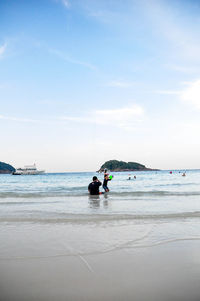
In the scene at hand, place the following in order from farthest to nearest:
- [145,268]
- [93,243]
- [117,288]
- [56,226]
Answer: [56,226] < [93,243] < [145,268] < [117,288]

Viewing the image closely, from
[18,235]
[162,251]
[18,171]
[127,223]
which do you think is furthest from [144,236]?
[18,171]

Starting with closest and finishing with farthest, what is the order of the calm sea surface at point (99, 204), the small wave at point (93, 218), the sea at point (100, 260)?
the sea at point (100, 260), the small wave at point (93, 218), the calm sea surface at point (99, 204)

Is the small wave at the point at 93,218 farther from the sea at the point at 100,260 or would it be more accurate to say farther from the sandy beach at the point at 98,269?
the sandy beach at the point at 98,269

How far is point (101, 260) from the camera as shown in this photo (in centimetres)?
455

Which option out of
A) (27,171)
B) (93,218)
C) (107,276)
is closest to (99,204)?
(93,218)

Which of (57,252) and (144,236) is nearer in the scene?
(57,252)

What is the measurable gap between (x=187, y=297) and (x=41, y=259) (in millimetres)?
2704

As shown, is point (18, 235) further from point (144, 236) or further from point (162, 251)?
point (162, 251)

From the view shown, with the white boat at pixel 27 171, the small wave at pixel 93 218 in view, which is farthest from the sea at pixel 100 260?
the white boat at pixel 27 171

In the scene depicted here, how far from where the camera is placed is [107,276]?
152 inches

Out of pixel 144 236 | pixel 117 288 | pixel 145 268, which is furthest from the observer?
pixel 144 236

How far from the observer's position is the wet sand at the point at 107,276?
10.9 feet

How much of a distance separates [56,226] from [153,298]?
4921mm

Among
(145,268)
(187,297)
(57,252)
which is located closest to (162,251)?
(145,268)
